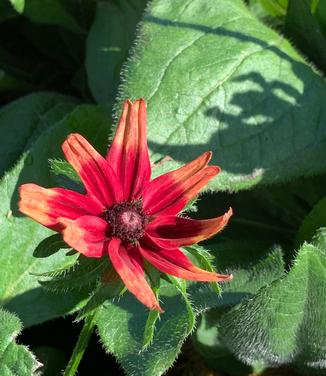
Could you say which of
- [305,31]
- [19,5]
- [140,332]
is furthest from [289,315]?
[19,5]

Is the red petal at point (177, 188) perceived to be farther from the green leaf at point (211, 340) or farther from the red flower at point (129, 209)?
the green leaf at point (211, 340)

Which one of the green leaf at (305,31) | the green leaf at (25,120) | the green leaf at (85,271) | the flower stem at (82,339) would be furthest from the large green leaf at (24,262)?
the green leaf at (305,31)

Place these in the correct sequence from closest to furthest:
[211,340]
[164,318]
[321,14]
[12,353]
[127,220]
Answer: [127,220], [12,353], [164,318], [211,340], [321,14]

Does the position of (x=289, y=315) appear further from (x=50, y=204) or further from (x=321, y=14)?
(x=321, y=14)

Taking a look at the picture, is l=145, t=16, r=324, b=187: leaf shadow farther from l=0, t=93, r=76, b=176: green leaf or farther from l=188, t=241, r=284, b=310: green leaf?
l=0, t=93, r=76, b=176: green leaf

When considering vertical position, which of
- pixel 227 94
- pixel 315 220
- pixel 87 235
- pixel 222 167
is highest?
pixel 87 235

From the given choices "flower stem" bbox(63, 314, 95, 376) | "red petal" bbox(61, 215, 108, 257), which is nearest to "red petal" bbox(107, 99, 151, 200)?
"red petal" bbox(61, 215, 108, 257)
